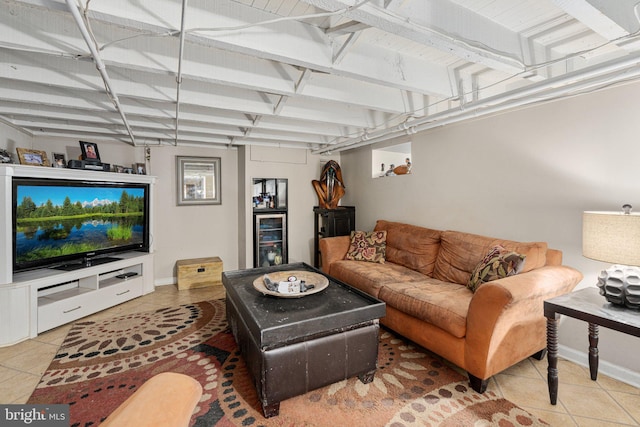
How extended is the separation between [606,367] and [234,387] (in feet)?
8.97

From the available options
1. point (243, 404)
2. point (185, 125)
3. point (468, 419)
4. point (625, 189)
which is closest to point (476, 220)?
point (625, 189)

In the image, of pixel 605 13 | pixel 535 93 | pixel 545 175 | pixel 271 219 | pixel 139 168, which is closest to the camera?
pixel 605 13

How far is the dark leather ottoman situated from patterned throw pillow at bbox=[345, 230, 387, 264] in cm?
149

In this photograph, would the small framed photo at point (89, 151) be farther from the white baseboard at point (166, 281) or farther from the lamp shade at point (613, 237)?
the lamp shade at point (613, 237)

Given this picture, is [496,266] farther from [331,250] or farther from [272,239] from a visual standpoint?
[272,239]

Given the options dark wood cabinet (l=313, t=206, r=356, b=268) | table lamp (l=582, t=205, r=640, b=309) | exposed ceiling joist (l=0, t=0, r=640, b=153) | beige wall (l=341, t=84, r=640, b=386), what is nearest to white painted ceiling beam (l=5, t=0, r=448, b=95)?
exposed ceiling joist (l=0, t=0, r=640, b=153)

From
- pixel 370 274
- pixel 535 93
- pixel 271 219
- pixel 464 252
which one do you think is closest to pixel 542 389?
pixel 464 252

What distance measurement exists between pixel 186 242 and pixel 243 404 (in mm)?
3258

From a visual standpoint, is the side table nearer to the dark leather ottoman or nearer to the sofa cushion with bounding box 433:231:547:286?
the sofa cushion with bounding box 433:231:547:286

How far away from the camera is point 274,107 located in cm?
278

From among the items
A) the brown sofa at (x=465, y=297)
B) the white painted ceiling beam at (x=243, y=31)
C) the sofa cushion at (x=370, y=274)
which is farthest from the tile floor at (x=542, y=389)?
the white painted ceiling beam at (x=243, y=31)

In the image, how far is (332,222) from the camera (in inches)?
181

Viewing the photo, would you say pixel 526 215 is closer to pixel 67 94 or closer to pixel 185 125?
pixel 185 125

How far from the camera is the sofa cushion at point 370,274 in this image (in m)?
2.85
